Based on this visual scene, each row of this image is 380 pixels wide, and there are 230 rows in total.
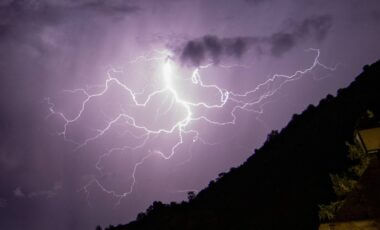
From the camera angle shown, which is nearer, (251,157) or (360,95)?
(360,95)

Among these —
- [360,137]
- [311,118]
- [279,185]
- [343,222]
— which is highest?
[311,118]

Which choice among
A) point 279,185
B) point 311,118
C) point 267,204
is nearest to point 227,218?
point 267,204

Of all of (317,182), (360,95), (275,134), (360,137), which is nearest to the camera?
(360,137)

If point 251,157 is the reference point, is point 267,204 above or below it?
below

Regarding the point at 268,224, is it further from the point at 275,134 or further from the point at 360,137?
the point at 360,137

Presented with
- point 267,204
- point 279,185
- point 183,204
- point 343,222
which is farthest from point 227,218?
point 343,222

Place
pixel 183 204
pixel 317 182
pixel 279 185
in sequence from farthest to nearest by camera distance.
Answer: pixel 183 204 < pixel 279 185 < pixel 317 182
